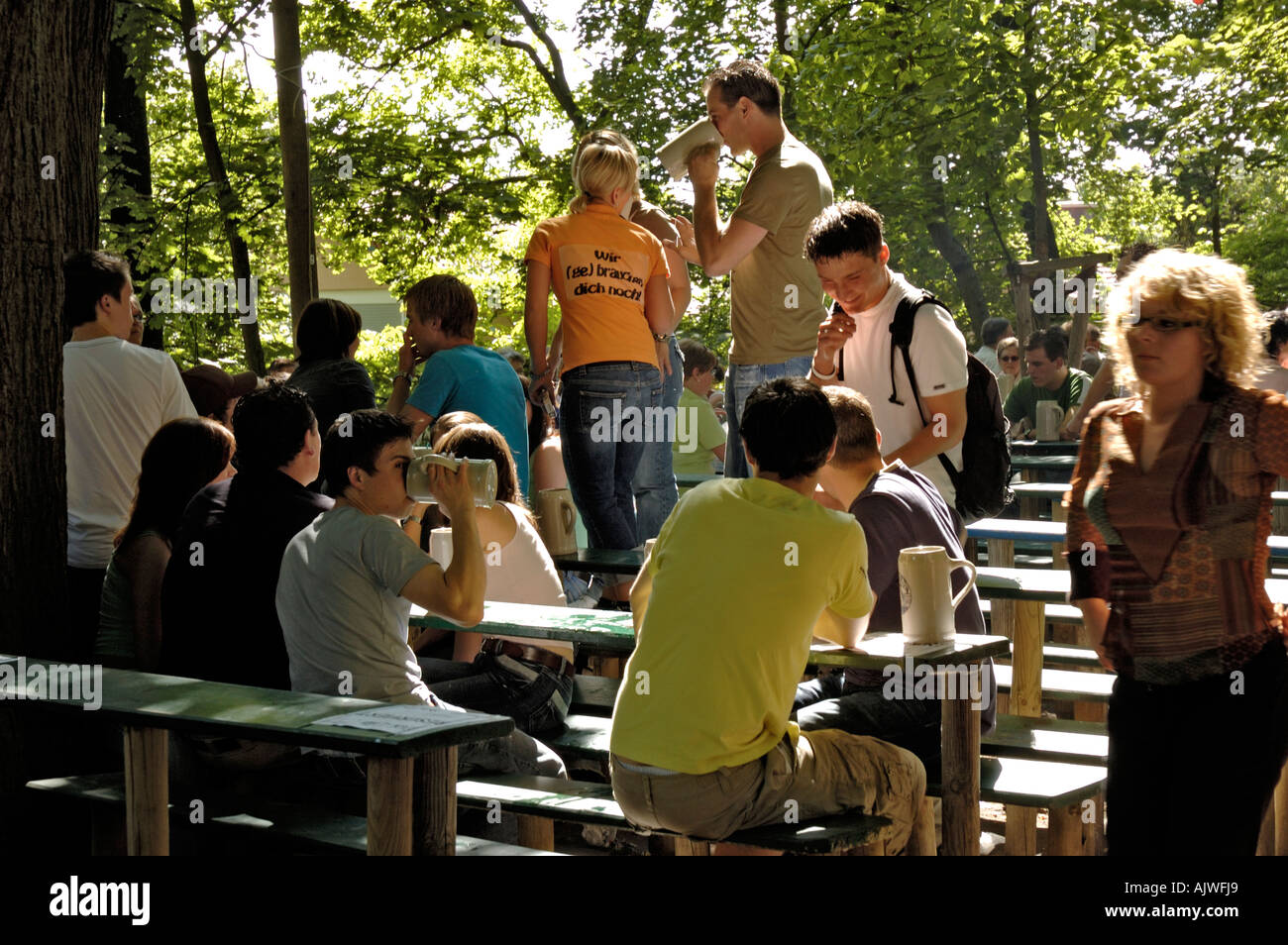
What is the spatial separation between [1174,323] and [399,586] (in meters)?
1.92

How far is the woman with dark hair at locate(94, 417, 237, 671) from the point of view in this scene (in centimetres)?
425

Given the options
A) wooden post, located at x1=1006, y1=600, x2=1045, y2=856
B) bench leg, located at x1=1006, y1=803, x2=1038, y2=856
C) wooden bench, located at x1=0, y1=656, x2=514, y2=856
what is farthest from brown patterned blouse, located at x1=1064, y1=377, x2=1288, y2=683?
wooden post, located at x1=1006, y1=600, x2=1045, y2=856

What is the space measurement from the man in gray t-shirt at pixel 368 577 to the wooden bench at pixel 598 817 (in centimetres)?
32

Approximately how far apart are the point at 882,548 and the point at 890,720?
0.45 metres

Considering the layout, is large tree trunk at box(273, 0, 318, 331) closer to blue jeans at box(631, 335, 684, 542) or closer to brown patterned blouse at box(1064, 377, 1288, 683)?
blue jeans at box(631, 335, 684, 542)

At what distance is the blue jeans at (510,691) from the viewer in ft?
13.9

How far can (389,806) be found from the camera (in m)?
3.00

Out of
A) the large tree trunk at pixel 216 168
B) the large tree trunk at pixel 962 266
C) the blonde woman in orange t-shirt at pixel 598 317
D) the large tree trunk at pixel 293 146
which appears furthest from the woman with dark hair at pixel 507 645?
the large tree trunk at pixel 962 266

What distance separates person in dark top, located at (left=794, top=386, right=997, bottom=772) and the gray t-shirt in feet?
3.55

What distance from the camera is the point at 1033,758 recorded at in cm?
398

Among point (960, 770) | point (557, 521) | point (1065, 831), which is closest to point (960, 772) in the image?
point (960, 770)

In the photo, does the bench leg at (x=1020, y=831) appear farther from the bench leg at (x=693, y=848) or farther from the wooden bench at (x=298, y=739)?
the wooden bench at (x=298, y=739)
